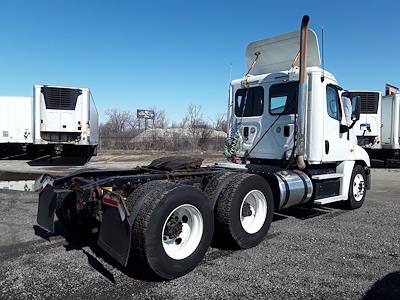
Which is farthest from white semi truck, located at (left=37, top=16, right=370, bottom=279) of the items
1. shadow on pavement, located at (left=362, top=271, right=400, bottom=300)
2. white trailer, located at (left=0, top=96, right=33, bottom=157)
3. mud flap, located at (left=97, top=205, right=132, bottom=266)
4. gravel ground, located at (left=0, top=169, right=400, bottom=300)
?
white trailer, located at (left=0, top=96, right=33, bottom=157)

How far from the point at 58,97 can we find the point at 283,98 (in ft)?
43.8

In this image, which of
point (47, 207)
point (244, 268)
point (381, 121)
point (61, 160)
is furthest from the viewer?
point (61, 160)

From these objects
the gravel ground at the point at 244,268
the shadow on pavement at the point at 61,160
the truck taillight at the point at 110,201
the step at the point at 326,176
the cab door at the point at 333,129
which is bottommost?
the gravel ground at the point at 244,268

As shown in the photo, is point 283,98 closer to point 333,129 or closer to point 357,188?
point 333,129

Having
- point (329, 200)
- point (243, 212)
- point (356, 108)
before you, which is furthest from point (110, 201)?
point (356, 108)

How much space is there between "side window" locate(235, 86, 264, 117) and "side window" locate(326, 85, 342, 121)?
1.25m

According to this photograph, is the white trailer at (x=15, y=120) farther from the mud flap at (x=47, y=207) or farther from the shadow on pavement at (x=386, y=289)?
the shadow on pavement at (x=386, y=289)

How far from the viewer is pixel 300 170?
23.7 feet

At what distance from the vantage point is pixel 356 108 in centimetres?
777

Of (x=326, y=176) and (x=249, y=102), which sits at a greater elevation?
(x=249, y=102)

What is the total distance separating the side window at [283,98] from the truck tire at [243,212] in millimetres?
2087

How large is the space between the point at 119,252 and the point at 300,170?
4.32m

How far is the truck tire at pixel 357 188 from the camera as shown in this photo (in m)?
8.09

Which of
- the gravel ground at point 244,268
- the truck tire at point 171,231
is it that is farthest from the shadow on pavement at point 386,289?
the truck tire at point 171,231
